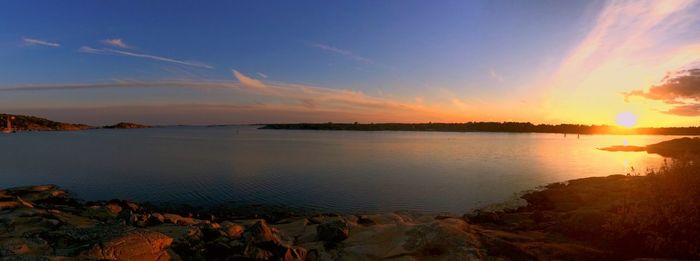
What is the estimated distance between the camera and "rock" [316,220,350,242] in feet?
42.1

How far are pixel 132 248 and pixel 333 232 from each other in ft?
19.6

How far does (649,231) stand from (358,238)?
8.55 metres

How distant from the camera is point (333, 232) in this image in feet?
42.5

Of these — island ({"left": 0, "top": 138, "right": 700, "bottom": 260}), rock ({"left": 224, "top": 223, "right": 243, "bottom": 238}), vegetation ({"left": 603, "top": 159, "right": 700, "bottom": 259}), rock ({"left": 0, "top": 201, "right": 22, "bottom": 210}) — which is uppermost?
vegetation ({"left": 603, "top": 159, "right": 700, "bottom": 259})

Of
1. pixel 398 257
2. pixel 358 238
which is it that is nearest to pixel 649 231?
pixel 398 257

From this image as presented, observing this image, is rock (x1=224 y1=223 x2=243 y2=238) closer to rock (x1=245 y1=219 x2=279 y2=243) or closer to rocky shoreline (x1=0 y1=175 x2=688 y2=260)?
rocky shoreline (x1=0 y1=175 x2=688 y2=260)

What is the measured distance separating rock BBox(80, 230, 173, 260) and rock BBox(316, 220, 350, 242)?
189 inches

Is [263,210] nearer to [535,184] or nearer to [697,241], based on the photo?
[697,241]

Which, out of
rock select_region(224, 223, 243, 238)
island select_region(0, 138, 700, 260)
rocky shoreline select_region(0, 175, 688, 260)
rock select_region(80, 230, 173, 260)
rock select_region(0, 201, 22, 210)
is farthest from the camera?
rock select_region(0, 201, 22, 210)

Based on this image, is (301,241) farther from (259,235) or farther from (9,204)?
(9,204)

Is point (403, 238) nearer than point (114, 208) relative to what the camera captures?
Yes

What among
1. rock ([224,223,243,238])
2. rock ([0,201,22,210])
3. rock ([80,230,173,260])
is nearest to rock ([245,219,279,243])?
rock ([224,223,243,238])

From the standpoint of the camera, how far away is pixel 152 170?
39.2 m

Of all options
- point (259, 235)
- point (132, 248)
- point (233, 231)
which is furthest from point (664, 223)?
point (132, 248)
